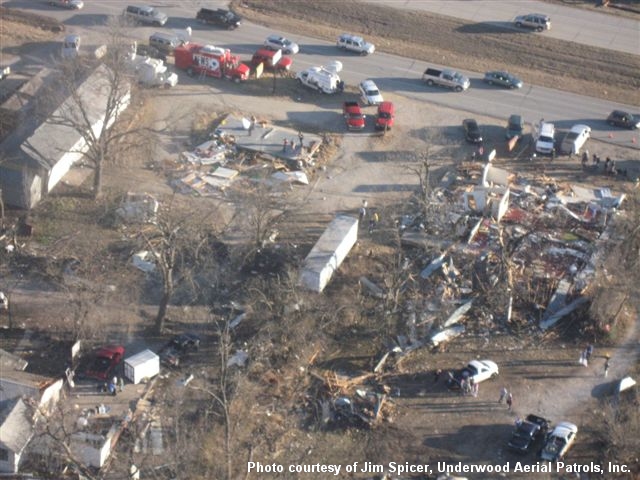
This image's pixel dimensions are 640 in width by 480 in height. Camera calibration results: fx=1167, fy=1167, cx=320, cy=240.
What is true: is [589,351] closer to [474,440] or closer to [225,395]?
[474,440]

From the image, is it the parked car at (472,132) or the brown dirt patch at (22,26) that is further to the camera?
the brown dirt patch at (22,26)

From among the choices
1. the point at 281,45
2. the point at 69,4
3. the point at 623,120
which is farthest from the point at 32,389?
the point at 623,120

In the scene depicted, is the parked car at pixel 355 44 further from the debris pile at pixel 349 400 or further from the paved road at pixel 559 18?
the debris pile at pixel 349 400

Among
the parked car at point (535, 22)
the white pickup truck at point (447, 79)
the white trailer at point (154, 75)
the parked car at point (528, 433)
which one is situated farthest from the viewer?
the parked car at point (535, 22)

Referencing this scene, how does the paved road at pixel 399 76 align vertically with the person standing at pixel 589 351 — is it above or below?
above

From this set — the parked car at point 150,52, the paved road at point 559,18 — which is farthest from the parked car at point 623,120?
the parked car at point 150,52
